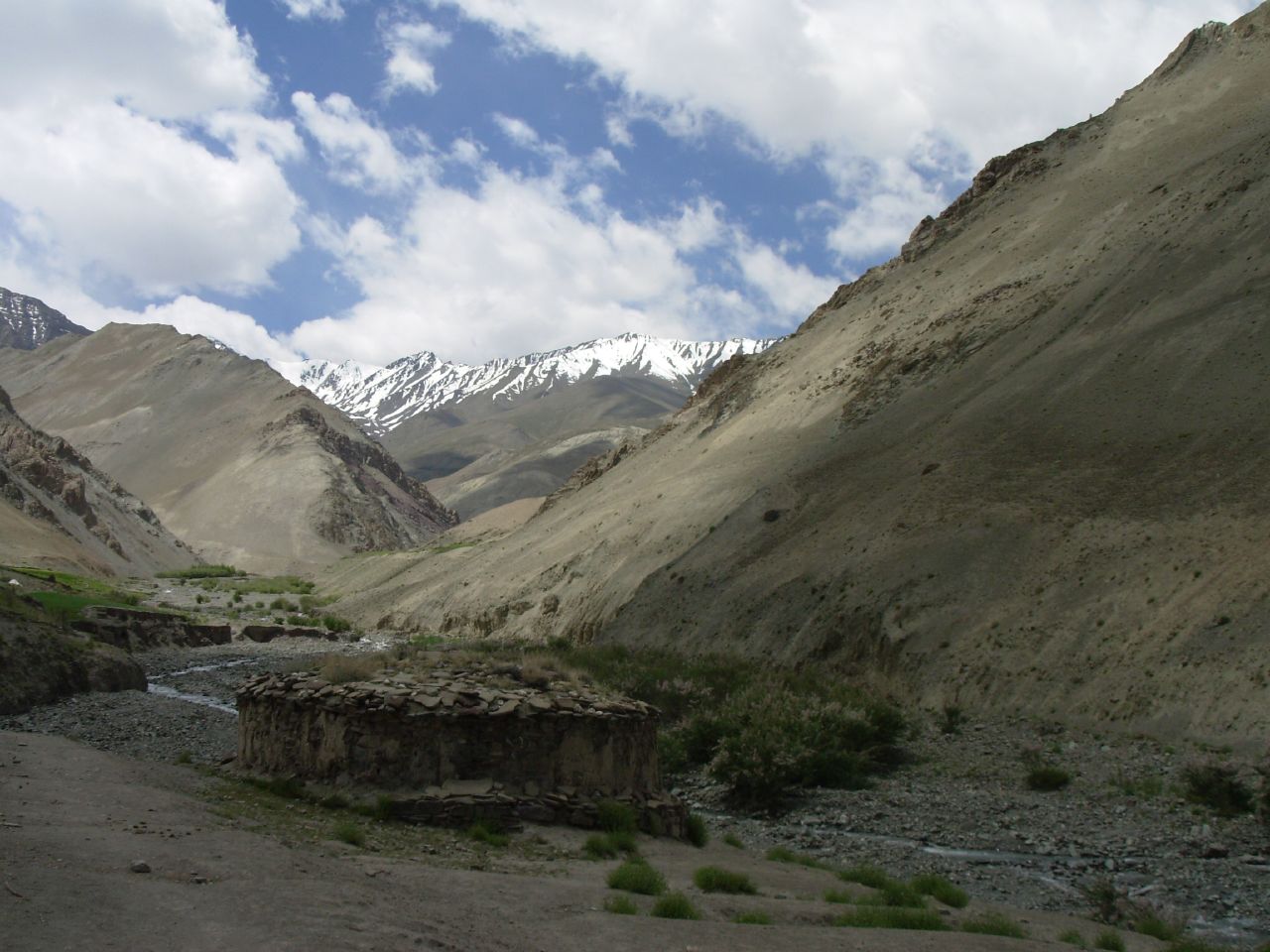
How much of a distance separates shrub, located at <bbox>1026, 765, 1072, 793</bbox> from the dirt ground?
6.03 metres

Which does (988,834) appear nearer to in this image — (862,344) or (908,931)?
(908,931)

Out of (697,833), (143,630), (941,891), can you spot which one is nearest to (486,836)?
(697,833)

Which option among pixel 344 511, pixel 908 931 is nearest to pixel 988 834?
pixel 908 931

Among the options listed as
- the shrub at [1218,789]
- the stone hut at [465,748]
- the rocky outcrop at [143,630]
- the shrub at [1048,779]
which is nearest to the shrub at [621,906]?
the stone hut at [465,748]

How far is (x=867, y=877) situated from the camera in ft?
44.4

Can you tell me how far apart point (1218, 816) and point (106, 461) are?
482 ft

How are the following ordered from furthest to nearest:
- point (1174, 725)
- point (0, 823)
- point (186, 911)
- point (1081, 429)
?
point (1081, 429) < point (1174, 725) < point (0, 823) < point (186, 911)

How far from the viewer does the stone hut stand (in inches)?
556

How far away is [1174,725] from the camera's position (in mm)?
19094

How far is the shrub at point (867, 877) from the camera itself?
43.8 feet

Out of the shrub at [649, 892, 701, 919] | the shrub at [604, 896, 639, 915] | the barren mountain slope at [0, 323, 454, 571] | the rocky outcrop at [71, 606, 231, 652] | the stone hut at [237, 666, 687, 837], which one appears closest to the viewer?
the shrub at [604, 896, 639, 915]

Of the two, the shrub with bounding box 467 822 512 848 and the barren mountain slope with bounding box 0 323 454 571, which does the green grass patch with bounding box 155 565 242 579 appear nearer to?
the barren mountain slope with bounding box 0 323 454 571

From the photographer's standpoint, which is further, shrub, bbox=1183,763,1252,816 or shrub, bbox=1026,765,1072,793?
shrub, bbox=1026,765,1072,793

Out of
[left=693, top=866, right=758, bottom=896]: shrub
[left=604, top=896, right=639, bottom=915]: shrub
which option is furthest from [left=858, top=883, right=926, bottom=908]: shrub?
[left=604, top=896, right=639, bottom=915]: shrub
